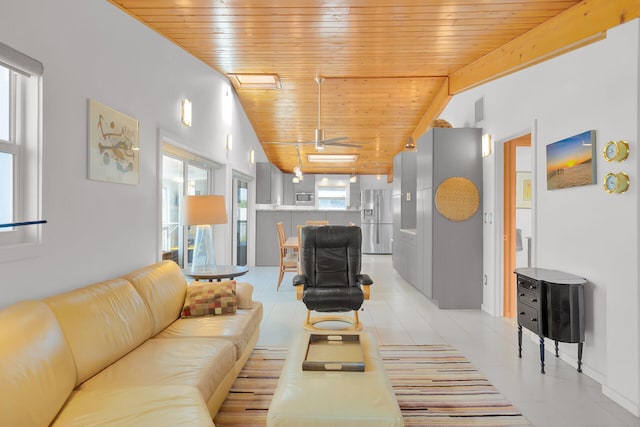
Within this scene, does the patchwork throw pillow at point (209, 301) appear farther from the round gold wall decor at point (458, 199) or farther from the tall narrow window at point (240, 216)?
the tall narrow window at point (240, 216)

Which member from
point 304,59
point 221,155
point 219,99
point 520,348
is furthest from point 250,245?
point 520,348

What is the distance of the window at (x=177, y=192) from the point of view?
4229 mm

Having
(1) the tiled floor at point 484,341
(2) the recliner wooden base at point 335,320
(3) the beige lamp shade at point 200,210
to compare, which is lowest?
(1) the tiled floor at point 484,341

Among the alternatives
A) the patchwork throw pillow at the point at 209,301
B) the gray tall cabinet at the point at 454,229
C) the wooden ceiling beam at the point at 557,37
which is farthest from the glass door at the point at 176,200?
the wooden ceiling beam at the point at 557,37

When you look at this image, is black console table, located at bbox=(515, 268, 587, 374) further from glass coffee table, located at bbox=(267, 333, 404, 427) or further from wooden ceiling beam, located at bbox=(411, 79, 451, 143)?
wooden ceiling beam, located at bbox=(411, 79, 451, 143)

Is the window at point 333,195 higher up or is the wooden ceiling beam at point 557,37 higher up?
the wooden ceiling beam at point 557,37

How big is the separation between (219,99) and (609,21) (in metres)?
4.36

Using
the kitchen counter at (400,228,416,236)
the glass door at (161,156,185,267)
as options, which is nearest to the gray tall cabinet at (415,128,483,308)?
the kitchen counter at (400,228,416,236)

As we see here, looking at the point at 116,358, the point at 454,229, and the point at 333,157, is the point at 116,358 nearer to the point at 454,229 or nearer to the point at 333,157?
the point at 454,229

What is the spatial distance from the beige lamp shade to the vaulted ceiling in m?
1.64

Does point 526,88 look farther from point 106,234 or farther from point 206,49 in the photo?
point 106,234

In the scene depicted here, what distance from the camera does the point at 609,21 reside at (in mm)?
2680

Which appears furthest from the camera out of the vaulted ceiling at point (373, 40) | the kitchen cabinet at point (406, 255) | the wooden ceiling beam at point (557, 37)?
the kitchen cabinet at point (406, 255)

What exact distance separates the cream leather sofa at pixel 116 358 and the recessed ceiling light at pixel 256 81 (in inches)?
139
